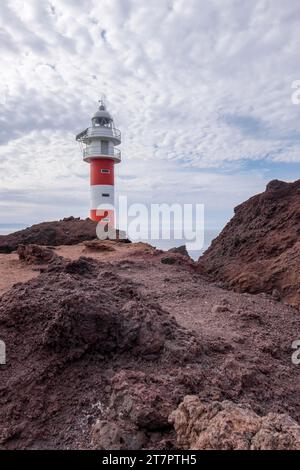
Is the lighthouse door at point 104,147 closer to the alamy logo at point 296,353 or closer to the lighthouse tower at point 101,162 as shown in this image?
the lighthouse tower at point 101,162

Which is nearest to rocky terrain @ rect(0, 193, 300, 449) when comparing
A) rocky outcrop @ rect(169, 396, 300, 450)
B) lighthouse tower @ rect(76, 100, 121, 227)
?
rocky outcrop @ rect(169, 396, 300, 450)

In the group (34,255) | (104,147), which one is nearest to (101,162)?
(104,147)

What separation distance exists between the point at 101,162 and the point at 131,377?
63.3 ft

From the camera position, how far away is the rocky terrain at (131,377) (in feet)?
7.57

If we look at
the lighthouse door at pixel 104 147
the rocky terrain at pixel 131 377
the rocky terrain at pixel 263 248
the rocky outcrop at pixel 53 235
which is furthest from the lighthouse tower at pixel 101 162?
the rocky terrain at pixel 131 377

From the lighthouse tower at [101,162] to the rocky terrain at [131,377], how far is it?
53.6 feet

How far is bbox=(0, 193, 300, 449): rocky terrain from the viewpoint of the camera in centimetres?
231

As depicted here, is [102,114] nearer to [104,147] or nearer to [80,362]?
[104,147]

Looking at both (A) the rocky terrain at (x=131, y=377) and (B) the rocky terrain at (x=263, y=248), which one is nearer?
(A) the rocky terrain at (x=131, y=377)

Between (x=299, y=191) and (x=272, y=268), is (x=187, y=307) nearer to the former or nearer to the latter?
(x=272, y=268)

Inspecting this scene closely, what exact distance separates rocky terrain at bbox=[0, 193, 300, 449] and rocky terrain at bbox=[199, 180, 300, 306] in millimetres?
2659

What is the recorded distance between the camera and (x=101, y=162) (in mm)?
21297
